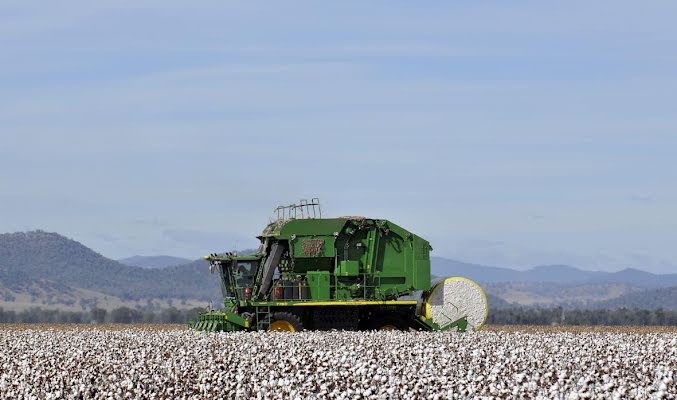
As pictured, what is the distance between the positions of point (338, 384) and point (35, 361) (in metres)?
8.39

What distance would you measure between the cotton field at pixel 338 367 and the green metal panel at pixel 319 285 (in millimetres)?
3862

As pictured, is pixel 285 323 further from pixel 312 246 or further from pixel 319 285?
pixel 312 246

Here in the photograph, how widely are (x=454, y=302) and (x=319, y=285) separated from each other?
4390mm

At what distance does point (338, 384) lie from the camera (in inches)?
802

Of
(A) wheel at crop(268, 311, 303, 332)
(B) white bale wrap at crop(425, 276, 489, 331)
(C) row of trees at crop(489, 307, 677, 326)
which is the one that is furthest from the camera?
(C) row of trees at crop(489, 307, 677, 326)

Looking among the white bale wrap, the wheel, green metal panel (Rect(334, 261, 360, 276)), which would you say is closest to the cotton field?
the wheel

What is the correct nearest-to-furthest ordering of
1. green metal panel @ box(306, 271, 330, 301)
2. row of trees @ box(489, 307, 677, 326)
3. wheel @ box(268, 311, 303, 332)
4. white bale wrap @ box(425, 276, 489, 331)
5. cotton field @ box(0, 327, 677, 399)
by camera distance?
cotton field @ box(0, 327, 677, 399), wheel @ box(268, 311, 303, 332), white bale wrap @ box(425, 276, 489, 331), green metal panel @ box(306, 271, 330, 301), row of trees @ box(489, 307, 677, 326)

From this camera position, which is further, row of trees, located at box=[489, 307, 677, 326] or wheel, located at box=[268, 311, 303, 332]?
row of trees, located at box=[489, 307, 677, 326]

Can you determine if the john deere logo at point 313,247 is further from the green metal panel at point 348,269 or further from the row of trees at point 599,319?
the row of trees at point 599,319

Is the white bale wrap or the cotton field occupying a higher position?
the white bale wrap

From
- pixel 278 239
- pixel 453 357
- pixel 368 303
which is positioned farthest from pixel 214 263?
pixel 453 357

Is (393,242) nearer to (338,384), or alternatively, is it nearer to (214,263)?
(214,263)

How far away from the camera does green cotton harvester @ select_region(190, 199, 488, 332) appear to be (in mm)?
37000

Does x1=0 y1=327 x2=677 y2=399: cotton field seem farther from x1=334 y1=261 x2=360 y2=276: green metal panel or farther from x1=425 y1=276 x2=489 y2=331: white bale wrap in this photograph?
x1=334 y1=261 x2=360 y2=276: green metal panel
